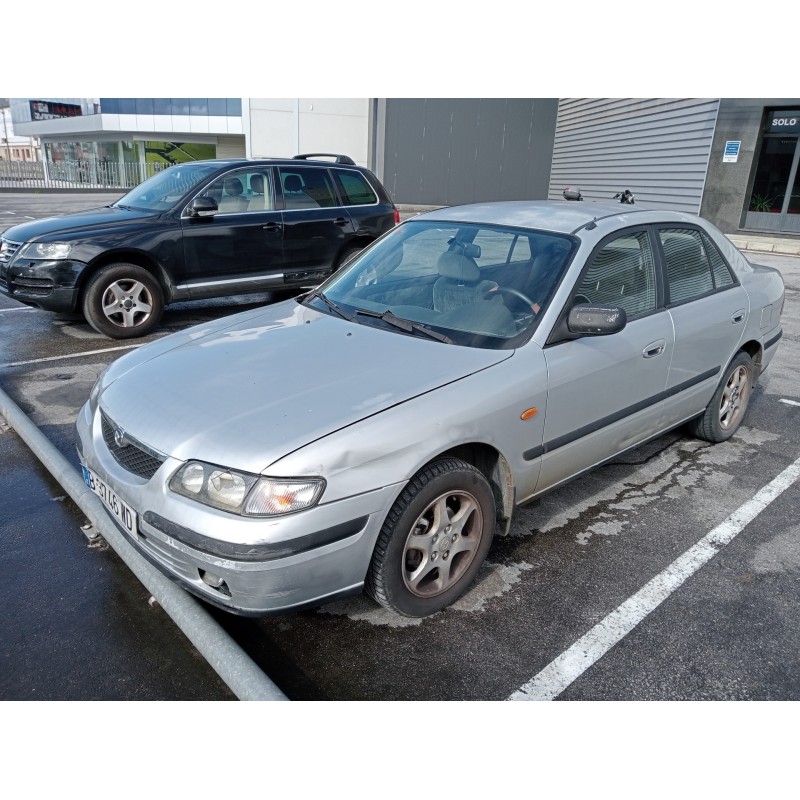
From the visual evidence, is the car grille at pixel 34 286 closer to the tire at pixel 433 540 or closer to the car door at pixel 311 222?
the car door at pixel 311 222

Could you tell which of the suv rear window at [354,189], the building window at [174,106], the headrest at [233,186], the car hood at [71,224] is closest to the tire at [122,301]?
the car hood at [71,224]

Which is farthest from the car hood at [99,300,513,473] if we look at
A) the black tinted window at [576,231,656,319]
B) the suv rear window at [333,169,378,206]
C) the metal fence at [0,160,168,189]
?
the metal fence at [0,160,168,189]

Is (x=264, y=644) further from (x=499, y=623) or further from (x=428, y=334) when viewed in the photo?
(x=428, y=334)

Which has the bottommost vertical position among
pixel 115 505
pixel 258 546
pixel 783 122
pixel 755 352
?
pixel 115 505

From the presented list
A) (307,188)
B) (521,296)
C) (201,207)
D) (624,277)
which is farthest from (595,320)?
(307,188)

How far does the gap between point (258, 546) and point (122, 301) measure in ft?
18.0

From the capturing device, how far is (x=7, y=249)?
22.5ft

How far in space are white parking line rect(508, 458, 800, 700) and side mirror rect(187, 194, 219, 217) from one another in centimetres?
580

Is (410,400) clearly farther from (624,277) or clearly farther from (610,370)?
(624,277)

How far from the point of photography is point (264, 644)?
2.81m

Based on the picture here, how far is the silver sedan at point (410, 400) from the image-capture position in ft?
8.05

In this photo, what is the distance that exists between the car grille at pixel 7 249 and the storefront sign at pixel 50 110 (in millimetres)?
53241

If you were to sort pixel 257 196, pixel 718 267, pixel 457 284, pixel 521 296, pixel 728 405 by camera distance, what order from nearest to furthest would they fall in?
pixel 521 296, pixel 457 284, pixel 718 267, pixel 728 405, pixel 257 196

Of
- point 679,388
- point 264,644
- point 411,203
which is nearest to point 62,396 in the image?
point 264,644
